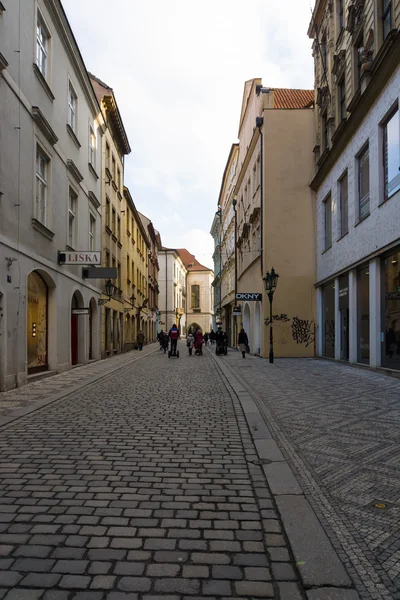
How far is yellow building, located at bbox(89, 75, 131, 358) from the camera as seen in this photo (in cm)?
2548

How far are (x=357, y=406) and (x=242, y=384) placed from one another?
13.7 ft

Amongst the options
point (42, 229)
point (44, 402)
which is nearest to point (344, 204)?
point (42, 229)

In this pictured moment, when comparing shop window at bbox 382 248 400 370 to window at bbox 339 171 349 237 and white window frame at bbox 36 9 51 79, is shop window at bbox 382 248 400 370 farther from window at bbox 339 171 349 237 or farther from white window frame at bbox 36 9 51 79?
white window frame at bbox 36 9 51 79

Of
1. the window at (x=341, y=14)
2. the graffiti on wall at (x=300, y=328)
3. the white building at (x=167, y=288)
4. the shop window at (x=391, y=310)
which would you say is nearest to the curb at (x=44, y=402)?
the shop window at (x=391, y=310)

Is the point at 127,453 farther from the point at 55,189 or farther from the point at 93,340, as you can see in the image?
the point at 93,340

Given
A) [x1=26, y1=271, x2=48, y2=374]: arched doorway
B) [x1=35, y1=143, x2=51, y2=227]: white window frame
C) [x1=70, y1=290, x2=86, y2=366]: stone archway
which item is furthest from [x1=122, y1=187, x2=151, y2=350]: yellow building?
[x1=26, y1=271, x2=48, y2=374]: arched doorway

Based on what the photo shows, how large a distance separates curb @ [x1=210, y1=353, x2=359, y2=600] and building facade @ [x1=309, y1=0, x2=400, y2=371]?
30.4 ft

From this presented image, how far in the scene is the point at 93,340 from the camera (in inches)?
905

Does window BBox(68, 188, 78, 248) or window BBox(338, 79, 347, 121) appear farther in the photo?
window BBox(338, 79, 347, 121)

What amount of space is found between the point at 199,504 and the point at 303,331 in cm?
2038

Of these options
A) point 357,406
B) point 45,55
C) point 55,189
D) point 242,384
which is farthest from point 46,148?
point 357,406

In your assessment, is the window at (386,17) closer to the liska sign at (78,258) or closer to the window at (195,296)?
the liska sign at (78,258)

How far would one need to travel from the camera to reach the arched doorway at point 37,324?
13.7m

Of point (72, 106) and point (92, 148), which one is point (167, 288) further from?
point (72, 106)
